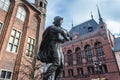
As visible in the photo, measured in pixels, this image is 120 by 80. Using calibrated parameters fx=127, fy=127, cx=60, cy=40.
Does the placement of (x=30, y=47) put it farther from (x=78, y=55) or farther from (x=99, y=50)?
(x=78, y=55)

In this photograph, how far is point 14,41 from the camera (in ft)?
42.0

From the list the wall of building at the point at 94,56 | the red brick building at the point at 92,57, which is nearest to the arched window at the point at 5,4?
the red brick building at the point at 92,57

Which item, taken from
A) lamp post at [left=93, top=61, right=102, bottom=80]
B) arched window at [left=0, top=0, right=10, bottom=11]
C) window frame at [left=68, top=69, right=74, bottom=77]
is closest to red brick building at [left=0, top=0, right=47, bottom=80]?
arched window at [left=0, top=0, right=10, bottom=11]

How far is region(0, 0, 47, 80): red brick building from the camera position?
38.2ft

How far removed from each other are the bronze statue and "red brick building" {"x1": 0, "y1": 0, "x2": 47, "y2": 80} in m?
8.49

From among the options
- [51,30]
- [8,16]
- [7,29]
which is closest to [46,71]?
[51,30]

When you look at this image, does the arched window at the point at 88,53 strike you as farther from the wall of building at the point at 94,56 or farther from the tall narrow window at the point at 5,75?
the tall narrow window at the point at 5,75

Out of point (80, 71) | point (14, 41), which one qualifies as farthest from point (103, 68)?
point (14, 41)

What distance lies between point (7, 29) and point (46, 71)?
1027cm

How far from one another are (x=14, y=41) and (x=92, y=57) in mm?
18057

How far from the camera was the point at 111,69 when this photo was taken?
23.1m

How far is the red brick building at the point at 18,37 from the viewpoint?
38.2 ft

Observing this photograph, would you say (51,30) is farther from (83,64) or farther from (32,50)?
(83,64)

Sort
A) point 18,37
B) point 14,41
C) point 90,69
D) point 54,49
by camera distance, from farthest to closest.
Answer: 1. point 90,69
2. point 18,37
3. point 14,41
4. point 54,49
